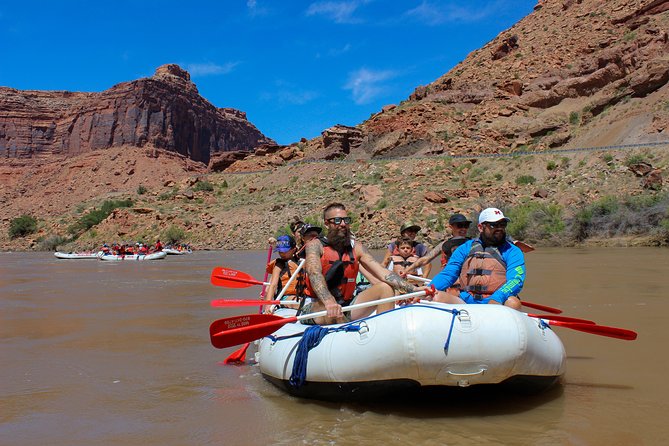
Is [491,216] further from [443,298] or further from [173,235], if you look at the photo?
[173,235]

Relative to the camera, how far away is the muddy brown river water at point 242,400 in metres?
3.80

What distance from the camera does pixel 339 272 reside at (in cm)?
485

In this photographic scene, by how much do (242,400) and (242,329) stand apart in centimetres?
55

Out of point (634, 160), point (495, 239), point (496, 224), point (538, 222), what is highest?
point (634, 160)

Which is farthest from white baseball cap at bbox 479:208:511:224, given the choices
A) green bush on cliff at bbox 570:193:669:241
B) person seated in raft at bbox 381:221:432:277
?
green bush on cliff at bbox 570:193:669:241

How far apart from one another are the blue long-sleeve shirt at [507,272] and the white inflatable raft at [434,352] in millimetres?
408

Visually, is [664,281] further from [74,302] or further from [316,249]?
[74,302]

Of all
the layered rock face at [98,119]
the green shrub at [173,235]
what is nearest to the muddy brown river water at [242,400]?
the green shrub at [173,235]

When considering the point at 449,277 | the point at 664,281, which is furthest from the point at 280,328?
the point at 664,281

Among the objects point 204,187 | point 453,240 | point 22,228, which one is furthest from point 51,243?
point 453,240

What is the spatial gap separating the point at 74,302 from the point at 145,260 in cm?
1870

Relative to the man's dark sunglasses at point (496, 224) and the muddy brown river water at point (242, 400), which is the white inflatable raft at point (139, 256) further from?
the man's dark sunglasses at point (496, 224)

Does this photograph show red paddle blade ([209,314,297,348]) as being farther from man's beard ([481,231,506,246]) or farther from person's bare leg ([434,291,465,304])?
man's beard ([481,231,506,246])

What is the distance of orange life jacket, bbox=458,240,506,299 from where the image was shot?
4855 mm
